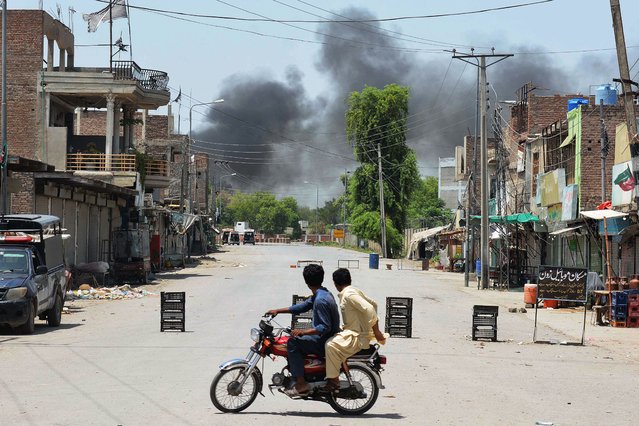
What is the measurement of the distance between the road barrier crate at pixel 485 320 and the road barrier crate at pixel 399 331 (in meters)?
1.28

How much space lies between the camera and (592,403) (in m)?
11.6

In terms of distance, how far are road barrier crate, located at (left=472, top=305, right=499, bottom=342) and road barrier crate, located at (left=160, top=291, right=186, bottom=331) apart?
5782mm

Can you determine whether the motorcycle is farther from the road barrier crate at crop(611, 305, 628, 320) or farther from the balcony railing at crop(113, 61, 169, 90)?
the balcony railing at crop(113, 61, 169, 90)

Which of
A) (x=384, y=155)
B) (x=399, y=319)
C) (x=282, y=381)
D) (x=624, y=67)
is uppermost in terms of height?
(x=384, y=155)

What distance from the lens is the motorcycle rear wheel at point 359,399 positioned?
10.4 m

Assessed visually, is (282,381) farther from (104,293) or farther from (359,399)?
(104,293)

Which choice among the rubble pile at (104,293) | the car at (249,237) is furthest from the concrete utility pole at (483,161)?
the car at (249,237)

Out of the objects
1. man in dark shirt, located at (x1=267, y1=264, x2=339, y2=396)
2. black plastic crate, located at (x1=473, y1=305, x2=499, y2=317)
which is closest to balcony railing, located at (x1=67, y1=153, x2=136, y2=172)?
black plastic crate, located at (x1=473, y1=305, x2=499, y2=317)

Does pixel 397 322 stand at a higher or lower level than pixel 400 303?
lower

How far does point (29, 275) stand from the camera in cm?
1991

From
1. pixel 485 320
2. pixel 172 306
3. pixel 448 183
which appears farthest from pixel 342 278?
pixel 448 183

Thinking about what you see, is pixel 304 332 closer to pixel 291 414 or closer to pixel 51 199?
pixel 291 414

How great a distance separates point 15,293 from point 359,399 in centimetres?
1065

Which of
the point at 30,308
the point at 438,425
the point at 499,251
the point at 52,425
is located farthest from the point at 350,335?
the point at 499,251
